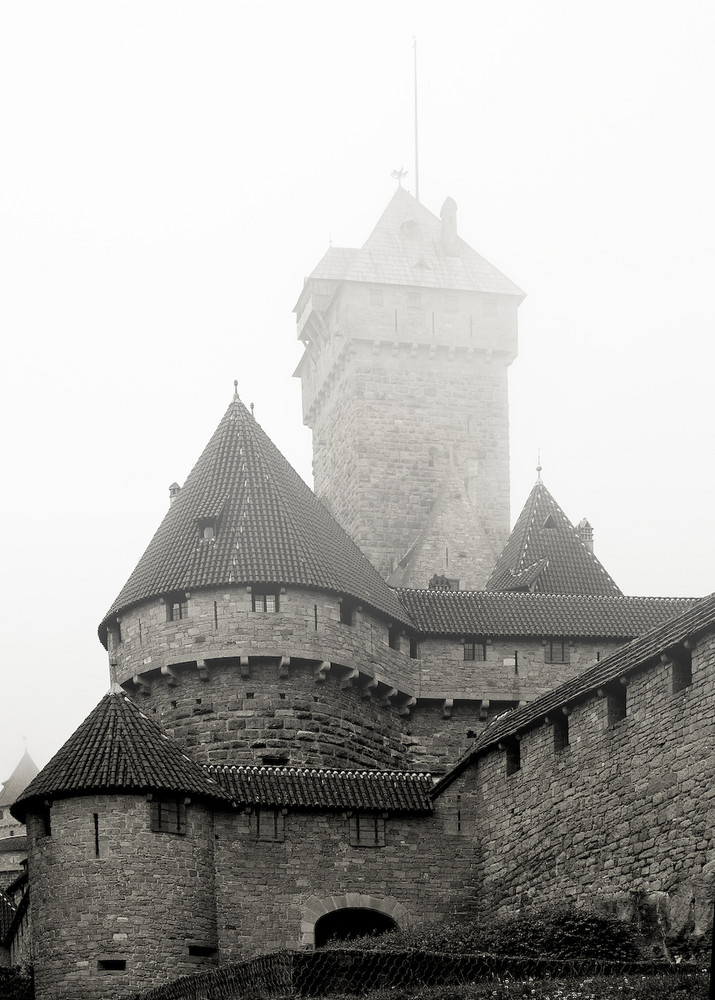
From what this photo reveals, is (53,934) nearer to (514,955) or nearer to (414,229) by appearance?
(514,955)

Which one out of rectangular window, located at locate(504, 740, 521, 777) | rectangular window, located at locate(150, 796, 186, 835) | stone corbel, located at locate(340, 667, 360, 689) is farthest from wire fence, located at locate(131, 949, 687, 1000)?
stone corbel, located at locate(340, 667, 360, 689)

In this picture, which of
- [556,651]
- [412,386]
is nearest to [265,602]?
[556,651]

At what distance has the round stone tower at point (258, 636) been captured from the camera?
31328mm

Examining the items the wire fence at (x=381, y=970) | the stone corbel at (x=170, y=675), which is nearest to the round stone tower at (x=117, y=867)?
the stone corbel at (x=170, y=675)

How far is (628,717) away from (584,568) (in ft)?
49.6

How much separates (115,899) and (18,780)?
3712cm

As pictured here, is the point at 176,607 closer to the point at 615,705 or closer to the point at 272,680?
the point at 272,680

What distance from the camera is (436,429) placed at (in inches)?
1923

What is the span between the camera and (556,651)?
35.7 meters

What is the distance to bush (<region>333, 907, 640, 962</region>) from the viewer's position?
21812mm

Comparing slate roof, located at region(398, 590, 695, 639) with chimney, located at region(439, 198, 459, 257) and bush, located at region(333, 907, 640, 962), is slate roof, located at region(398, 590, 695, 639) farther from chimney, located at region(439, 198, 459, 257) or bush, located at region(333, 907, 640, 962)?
chimney, located at region(439, 198, 459, 257)

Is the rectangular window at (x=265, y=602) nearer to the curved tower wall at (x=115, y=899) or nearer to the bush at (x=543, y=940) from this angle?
the curved tower wall at (x=115, y=899)

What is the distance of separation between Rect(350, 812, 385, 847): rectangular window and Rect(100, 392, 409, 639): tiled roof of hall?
4730 mm

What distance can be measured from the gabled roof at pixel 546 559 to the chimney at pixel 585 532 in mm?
646
